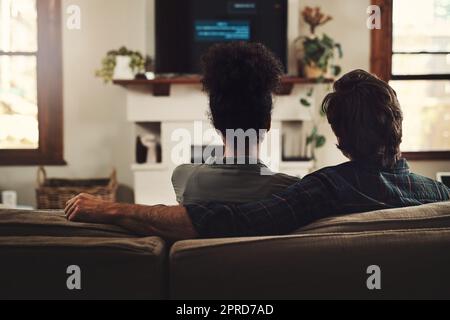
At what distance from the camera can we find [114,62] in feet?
13.7

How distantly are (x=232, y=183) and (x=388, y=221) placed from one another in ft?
1.18

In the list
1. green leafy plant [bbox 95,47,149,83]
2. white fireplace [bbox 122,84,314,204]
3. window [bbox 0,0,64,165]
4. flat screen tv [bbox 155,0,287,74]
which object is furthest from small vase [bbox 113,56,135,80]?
window [bbox 0,0,64,165]

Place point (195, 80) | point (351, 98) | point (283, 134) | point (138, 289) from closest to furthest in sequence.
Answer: point (138, 289), point (351, 98), point (195, 80), point (283, 134)

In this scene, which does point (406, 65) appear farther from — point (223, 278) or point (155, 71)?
point (223, 278)

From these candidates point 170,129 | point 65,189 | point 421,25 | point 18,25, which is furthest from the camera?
point 421,25

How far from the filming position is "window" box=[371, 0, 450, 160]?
15.0 ft

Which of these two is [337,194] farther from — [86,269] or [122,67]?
[122,67]

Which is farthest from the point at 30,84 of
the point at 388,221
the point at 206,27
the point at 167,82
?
the point at 388,221

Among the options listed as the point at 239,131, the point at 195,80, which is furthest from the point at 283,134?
the point at 239,131

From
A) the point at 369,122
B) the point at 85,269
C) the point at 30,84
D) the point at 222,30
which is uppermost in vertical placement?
the point at 222,30

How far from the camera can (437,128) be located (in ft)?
15.3

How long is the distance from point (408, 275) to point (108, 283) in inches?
19.8

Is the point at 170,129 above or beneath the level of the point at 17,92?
beneath

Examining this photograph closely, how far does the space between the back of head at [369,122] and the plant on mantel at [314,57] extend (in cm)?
285
